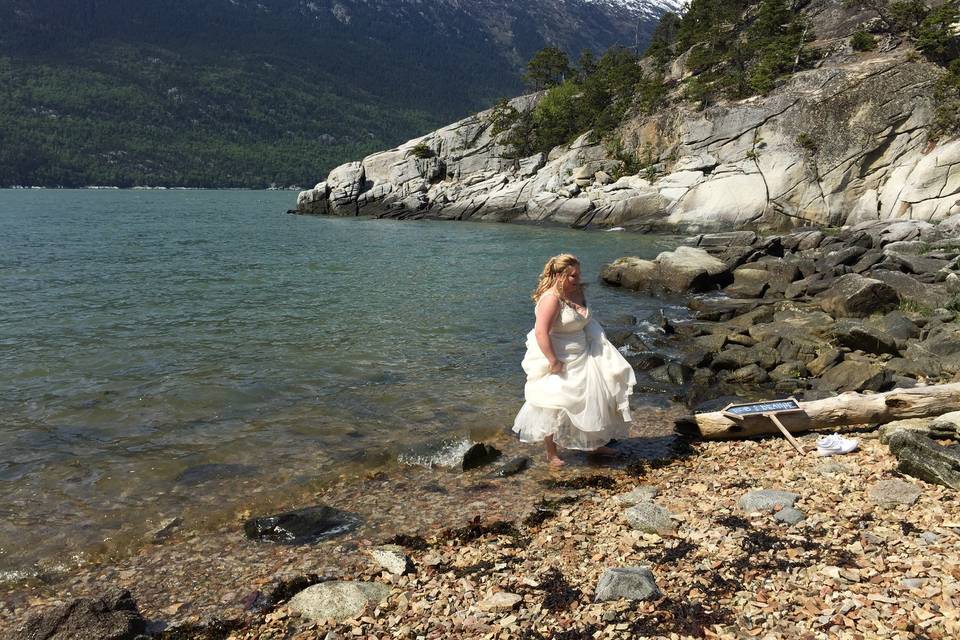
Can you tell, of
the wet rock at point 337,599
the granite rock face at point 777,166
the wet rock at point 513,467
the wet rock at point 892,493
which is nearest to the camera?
the wet rock at point 337,599

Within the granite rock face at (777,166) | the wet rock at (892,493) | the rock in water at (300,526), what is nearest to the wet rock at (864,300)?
the wet rock at (892,493)

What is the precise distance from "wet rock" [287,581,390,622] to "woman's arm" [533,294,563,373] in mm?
3353

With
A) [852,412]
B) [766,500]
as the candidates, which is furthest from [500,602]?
[852,412]

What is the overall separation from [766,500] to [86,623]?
6242 mm

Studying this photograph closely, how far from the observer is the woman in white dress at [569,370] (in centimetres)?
798

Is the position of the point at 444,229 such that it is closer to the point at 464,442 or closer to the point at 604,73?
the point at 604,73

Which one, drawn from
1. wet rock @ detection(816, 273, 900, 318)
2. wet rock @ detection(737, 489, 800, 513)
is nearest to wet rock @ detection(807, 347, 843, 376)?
wet rock @ detection(816, 273, 900, 318)

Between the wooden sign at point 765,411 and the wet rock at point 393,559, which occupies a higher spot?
the wooden sign at point 765,411

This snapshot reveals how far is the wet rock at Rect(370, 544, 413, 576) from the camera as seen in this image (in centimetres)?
614

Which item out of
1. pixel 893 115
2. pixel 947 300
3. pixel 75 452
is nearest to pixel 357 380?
pixel 75 452

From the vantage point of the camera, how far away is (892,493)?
261 inches

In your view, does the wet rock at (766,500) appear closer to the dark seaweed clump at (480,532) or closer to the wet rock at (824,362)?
the dark seaweed clump at (480,532)

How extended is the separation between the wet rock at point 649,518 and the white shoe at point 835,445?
2.69m

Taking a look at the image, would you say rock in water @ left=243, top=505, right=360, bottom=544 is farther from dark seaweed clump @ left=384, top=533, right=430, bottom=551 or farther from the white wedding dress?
the white wedding dress
